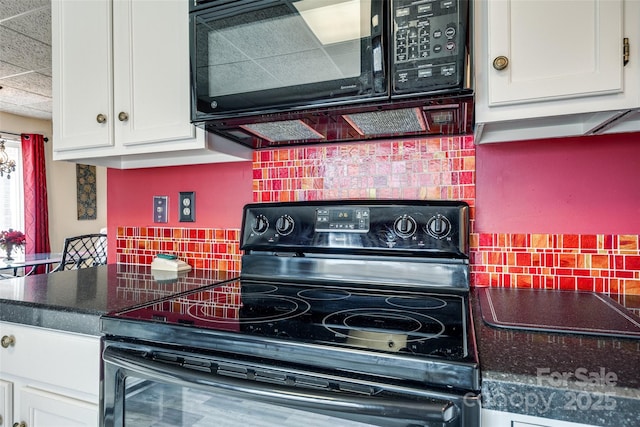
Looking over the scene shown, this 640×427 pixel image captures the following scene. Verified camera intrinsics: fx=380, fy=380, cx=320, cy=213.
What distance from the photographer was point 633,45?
82 centimetres

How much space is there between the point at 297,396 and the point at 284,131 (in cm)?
87

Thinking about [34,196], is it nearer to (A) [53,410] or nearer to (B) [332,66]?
(A) [53,410]

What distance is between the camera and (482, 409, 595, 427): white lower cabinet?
1.93ft

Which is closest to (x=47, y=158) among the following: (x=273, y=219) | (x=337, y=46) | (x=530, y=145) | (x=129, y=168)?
(x=129, y=168)

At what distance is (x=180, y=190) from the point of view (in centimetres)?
167

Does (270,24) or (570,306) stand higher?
(270,24)

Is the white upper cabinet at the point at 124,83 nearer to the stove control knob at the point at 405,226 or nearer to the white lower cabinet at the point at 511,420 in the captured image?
the stove control knob at the point at 405,226

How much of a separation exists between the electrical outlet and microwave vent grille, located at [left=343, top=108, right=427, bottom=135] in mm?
804

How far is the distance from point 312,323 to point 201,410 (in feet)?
0.93

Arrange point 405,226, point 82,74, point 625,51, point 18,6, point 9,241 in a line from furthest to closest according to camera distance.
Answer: point 9,241 < point 18,6 < point 82,74 < point 405,226 < point 625,51

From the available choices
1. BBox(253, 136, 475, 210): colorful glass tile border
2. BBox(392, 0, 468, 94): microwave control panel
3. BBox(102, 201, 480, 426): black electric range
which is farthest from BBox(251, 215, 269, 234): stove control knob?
BBox(392, 0, 468, 94): microwave control panel

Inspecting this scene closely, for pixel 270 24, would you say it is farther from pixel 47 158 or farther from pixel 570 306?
pixel 47 158

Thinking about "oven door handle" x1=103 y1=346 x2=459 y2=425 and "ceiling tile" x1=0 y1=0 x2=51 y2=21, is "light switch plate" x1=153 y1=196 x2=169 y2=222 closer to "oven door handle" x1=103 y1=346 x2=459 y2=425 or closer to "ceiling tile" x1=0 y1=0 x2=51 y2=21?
"oven door handle" x1=103 y1=346 x2=459 y2=425

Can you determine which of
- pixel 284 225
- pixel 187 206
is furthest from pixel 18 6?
pixel 284 225
